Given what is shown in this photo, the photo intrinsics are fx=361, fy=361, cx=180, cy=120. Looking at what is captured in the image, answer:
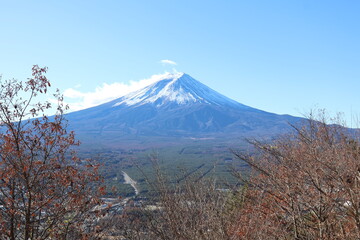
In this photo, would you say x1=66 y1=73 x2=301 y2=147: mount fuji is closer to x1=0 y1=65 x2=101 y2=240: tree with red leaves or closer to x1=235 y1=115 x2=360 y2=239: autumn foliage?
x1=235 y1=115 x2=360 y2=239: autumn foliage

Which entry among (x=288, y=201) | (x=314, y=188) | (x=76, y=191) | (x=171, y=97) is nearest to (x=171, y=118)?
(x=171, y=97)

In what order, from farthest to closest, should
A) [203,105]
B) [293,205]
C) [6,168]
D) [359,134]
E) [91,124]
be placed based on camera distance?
[203,105]
[91,124]
[359,134]
[293,205]
[6,168]

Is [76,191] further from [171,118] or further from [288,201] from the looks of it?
[171,118]

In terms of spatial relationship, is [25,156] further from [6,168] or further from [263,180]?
[263,180]

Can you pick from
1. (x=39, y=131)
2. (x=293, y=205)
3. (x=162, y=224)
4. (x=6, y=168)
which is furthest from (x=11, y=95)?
(x=293, y=205)

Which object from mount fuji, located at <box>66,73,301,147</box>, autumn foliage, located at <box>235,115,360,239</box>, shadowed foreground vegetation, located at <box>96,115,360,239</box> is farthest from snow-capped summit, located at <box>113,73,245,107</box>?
shadowed foreground vegetation, located at <box>96,115,360,239</box>

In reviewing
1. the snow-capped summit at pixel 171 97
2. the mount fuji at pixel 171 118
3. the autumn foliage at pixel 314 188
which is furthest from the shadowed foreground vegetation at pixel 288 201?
the snow-capped summit at pixel 171 97

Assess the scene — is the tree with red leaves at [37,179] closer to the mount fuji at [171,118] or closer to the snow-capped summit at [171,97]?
the mount fuji at [171,118]

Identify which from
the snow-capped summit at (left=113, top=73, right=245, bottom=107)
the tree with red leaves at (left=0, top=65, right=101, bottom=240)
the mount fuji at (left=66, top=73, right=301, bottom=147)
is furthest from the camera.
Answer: the snow-capped summit at (left=113, top=73, right=245, bottom=107)
